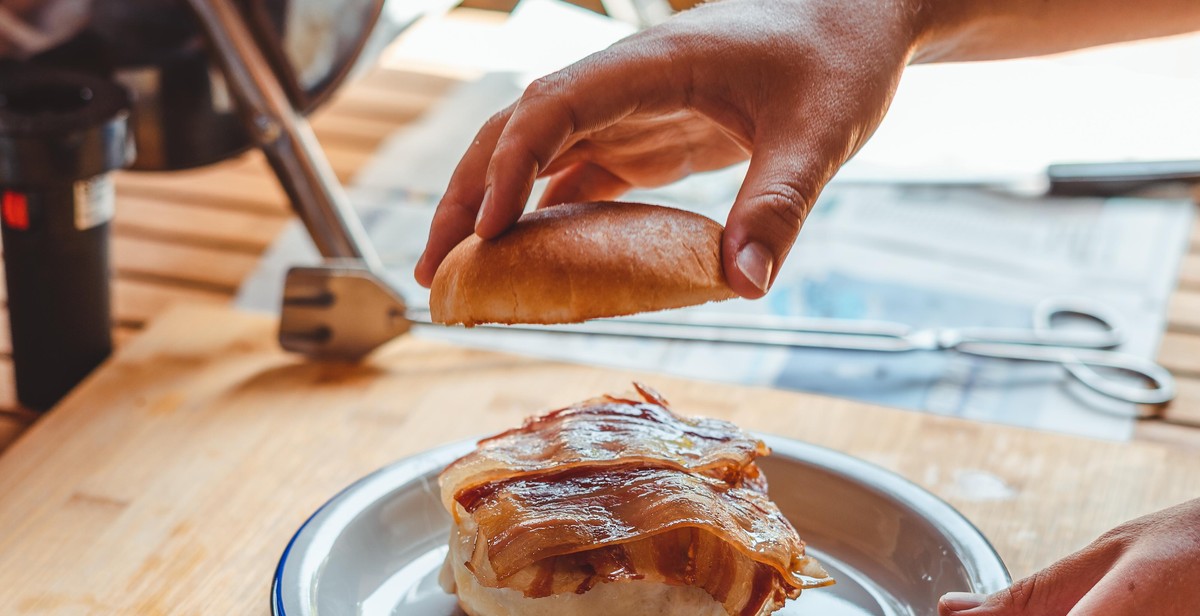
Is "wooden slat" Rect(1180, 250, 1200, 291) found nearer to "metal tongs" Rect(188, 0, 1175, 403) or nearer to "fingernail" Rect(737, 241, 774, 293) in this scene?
"metal tongs" Rect(188, 0, 1175, 403)

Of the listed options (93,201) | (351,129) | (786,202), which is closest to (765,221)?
(786,202)

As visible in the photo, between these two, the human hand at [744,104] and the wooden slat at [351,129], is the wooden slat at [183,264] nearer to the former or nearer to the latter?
the wooden slat at [351,129]

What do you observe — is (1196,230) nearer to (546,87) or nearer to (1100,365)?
(1100,365)

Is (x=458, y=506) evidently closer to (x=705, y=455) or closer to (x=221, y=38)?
(x=705, y=455)

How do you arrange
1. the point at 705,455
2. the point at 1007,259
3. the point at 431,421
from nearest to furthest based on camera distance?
the point at 705,455
the point at 431,421
the point at 1007,259

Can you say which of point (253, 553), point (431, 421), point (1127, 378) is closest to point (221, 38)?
point (431, 421)

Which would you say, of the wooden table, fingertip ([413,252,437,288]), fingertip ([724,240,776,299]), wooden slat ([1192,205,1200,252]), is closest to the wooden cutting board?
Result: the wooden table

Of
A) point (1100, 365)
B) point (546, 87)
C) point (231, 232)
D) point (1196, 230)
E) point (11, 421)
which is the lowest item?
point (11, 421)
